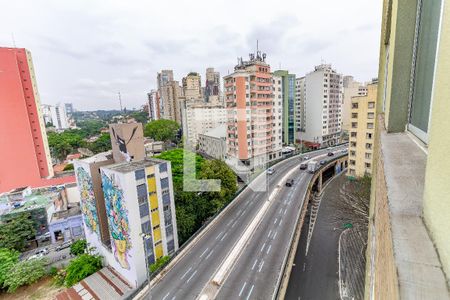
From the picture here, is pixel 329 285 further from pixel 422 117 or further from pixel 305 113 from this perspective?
pixel 305 113

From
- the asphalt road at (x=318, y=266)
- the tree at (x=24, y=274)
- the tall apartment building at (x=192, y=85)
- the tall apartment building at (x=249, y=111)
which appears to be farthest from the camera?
the tall apartment building at (x=192, y=85)

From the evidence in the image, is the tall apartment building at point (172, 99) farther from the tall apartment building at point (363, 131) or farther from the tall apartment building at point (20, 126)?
the tall apartment building at point (363, 131)

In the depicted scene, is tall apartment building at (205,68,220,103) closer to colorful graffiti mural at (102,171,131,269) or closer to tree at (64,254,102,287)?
tree at (64,254,102,287)

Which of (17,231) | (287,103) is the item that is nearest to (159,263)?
(17,231)

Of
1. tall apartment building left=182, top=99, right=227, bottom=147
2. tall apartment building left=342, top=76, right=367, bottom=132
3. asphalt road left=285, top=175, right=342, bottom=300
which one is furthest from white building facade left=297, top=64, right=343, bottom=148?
asphalt road left=285, top=175, right=342, bottom=300

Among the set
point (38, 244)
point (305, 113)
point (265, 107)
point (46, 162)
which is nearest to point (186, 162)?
point (265, 107)

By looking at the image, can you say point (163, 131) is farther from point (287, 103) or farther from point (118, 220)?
point (118, 220)

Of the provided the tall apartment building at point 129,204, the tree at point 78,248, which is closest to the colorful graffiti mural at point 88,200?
the tall apartment building at point 129,204
